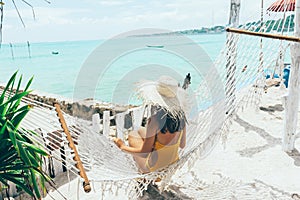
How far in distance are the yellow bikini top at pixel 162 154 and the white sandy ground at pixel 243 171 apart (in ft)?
0.95

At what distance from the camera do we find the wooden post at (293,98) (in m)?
2.34

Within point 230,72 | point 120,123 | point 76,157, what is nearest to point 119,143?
point 76,157

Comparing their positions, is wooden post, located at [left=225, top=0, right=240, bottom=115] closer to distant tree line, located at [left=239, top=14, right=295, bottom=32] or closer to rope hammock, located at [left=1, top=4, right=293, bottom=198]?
rope hammock, located at [left=1, top=4, right=293, bottom=198]

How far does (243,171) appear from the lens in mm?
2324

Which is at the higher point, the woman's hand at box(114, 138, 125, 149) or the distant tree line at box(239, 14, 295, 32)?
the distant tree line at box(239, 14, 295, 32)

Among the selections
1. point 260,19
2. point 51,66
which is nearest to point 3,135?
point 260,19

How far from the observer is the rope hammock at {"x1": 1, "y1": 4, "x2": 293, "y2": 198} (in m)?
1.59

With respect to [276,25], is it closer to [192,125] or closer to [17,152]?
[192,125]

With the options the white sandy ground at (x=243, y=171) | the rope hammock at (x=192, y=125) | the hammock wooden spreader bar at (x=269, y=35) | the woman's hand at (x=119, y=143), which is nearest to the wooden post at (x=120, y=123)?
the rope hammock at (x=192, y=125)

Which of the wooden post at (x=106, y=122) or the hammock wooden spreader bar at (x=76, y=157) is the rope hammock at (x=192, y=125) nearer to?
the hammock wooden spreader bar at (x=76, y=157)

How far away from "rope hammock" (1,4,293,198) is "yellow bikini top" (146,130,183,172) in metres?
0.07

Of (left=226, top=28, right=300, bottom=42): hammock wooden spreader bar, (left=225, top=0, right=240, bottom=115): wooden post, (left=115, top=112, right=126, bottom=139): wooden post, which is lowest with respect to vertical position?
(left=115, top=112, right=126, bottom=139): wooden post

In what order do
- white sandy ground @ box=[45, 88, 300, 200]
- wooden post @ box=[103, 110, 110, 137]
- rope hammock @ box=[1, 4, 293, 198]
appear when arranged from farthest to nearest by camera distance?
wooden post @ box=[103, 110, 110, 137] → white sandy ground @ box=[45, 88, 300, 200] → rope hammock @ box=[1, 4, 293, 198]

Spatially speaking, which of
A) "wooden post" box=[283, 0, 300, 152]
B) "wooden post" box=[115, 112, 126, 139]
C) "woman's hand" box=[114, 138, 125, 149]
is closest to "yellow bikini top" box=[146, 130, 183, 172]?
"woman's hand" box=[114, 138, 125, 149]
